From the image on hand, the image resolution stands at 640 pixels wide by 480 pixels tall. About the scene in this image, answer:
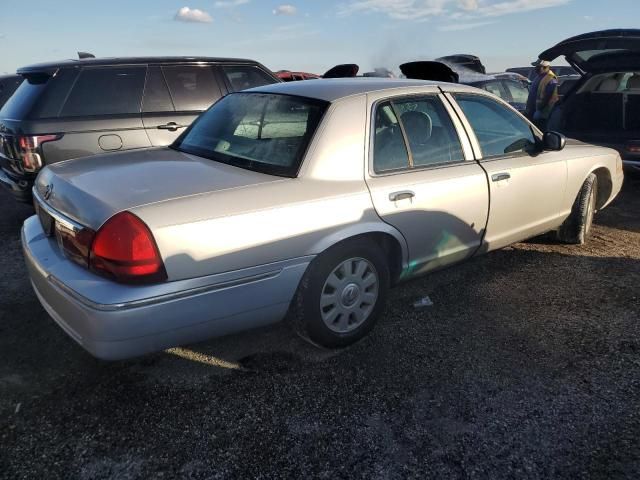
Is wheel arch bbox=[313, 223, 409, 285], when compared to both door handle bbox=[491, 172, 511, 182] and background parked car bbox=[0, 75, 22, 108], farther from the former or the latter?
background parked car bbox=[0, 75, 22, 108]

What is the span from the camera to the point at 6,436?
7.91 ft

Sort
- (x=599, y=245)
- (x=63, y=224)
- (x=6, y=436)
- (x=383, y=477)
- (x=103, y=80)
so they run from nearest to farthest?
(x=383, y=477) < (x=6, y=436) < (x=63, y=224) < (x=599, y=245) < (x=103, y=80)

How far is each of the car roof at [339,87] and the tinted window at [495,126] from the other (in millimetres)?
210

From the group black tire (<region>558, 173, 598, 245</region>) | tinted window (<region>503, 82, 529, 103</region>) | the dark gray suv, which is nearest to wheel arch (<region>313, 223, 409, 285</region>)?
black tire (<region>558, 173, 598, 245</region>)

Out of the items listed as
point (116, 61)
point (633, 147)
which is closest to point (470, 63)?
point (633, 147)

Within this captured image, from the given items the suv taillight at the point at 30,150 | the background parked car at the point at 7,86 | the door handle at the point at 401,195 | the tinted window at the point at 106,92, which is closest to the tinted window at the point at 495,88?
the tinted window at the point at 106,92

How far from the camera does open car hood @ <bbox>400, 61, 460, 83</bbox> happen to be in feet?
24.2

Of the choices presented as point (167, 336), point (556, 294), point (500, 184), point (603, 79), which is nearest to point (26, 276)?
point (167, 336)

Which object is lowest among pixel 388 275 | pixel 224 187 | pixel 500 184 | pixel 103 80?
pixel 388 275

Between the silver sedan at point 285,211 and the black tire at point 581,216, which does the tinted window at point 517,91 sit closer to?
the black tire at point 581,216

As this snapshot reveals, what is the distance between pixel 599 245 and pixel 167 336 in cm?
416

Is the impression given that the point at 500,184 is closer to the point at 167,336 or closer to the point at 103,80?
the point at 167,336

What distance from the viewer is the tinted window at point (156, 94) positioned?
5.57m

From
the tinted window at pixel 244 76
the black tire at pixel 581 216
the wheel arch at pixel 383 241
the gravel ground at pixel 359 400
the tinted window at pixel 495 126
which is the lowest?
the gravel ground at pixel 359 400
